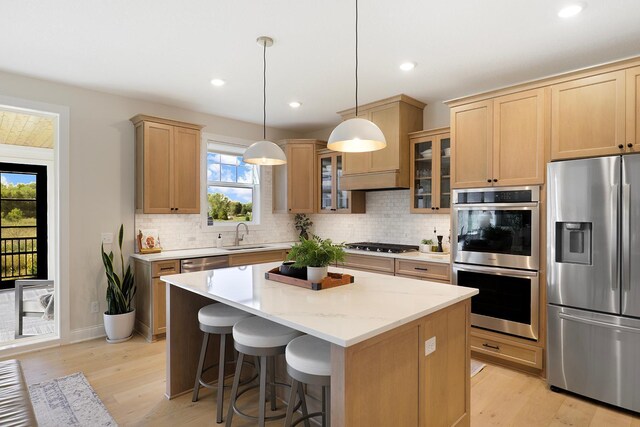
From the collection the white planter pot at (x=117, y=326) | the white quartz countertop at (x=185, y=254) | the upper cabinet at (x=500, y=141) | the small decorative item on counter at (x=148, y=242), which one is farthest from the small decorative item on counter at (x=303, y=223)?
the upper cabinet at (x=500, y=141)

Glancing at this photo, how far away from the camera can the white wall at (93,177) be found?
3818 mm

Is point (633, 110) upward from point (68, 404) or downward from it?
upward

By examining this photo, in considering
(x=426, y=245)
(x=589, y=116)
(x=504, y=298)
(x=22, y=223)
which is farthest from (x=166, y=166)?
(x=22, y=223)

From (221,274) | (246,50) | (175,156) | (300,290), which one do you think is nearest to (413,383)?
(300,290)

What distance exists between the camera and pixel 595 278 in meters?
2.68

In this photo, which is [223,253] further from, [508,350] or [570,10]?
[570,10]

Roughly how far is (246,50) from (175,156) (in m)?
1.81

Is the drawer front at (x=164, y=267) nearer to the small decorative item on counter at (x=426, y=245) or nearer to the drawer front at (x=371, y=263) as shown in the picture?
the drawer front at (x=371, y=263)

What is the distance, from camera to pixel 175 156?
4.28 m

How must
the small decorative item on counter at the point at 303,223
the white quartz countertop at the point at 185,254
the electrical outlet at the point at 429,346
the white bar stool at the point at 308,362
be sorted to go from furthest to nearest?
the small decorative item on counter at the point at 303,223, the white quartz countertop at the point at 185,254, the electrical outlet at the point at 429,346, the white bar stool at the point at 308,362

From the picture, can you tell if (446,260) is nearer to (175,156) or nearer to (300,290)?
(300,290)

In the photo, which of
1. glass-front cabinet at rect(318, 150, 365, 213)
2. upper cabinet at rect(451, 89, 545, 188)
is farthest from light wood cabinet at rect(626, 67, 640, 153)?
glass-front cabinet at rect(318, 150, 365, 213)

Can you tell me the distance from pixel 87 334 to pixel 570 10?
200 inches

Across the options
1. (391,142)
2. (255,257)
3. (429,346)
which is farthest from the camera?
(255,257)
